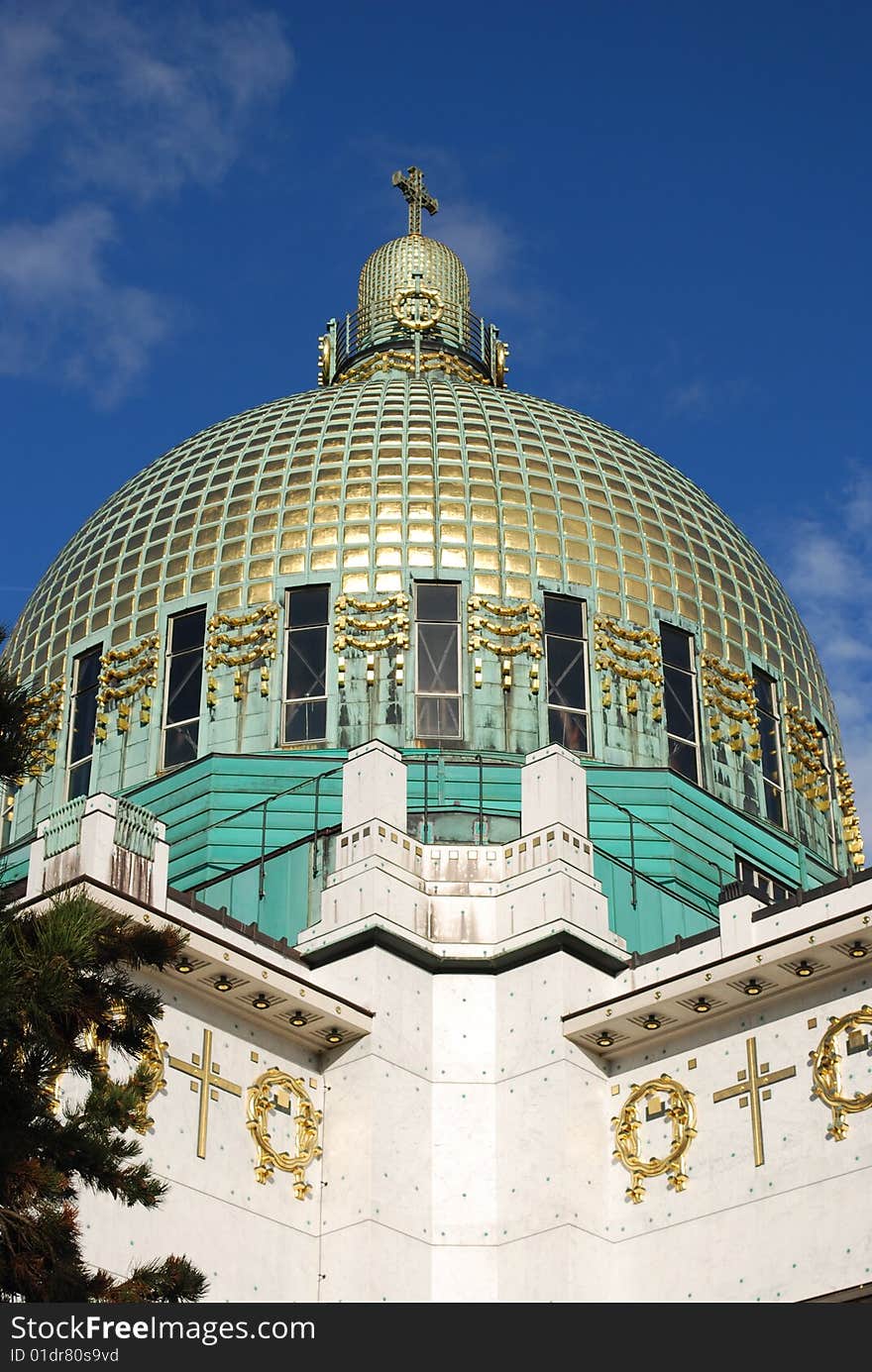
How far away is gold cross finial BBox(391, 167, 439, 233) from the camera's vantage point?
184 ft

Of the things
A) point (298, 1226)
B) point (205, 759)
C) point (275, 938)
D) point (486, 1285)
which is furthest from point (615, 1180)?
point (205, 759)

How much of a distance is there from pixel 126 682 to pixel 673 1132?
14.5m

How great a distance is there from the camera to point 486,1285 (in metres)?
30.1

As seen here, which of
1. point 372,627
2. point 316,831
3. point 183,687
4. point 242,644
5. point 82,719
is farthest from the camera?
point 82,719

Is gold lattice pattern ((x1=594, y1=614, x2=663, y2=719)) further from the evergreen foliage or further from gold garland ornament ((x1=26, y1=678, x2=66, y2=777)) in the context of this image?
the evergreen foliage

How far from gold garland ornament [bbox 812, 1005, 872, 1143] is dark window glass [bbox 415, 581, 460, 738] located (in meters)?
11.0

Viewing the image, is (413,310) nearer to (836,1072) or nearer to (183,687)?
(183,687)

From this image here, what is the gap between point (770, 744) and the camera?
42.0 meters

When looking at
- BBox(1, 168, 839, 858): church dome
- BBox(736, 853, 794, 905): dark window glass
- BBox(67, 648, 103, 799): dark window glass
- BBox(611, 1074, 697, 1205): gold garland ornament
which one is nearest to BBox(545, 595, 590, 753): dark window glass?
BBox(1, 168, 839, 858): church dome

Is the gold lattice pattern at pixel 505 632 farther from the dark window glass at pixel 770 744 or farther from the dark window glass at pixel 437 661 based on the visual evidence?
the dark window glass at pixel 770 744

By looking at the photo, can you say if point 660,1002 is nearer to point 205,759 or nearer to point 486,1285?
point 486,1285

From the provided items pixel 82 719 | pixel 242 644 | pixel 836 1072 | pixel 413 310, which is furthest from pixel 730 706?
pixel 413 310

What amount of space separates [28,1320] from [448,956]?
15.0m

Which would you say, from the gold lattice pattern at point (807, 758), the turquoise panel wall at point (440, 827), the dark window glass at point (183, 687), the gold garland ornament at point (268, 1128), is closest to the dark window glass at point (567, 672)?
the turquoise panel wall at point (440, 827)
